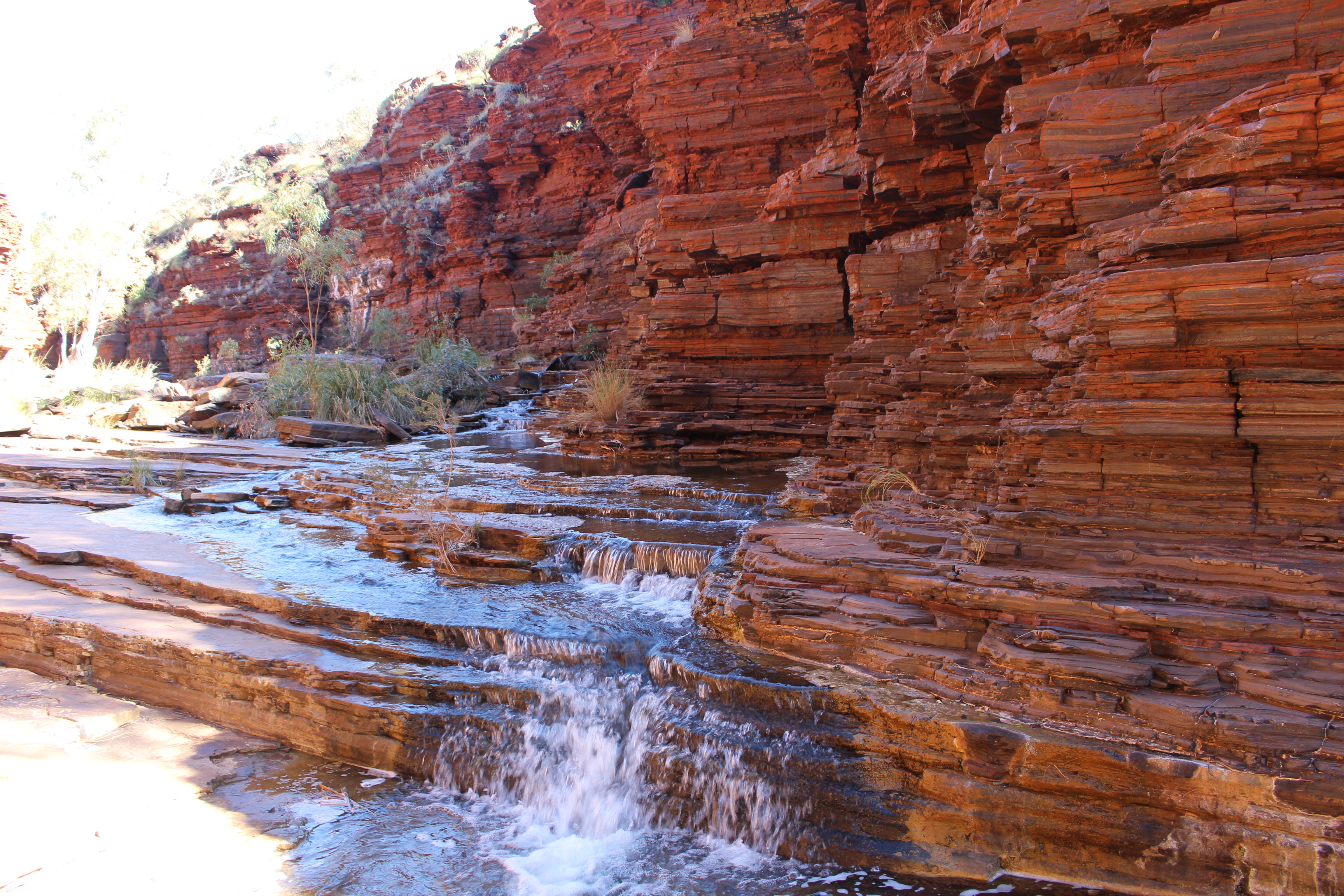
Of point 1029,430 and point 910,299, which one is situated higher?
point 910,299

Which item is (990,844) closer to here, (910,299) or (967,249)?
(967,249)

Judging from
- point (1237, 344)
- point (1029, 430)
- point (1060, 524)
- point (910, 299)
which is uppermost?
point (910, 299)

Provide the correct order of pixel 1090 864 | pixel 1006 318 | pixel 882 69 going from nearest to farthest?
pixel 1090 864, pixel 1006 318, pixel 882 69

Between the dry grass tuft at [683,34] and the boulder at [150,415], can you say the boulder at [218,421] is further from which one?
the dry grass tuft at [683,34]

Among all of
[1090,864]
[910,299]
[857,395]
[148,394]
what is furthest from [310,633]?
[148,394]

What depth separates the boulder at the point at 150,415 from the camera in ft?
48.8

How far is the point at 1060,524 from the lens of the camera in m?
4.20

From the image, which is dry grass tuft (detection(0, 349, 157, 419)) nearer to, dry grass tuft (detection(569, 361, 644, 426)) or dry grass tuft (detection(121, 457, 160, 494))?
dry grass tuft (detection(121, 457, 160, 494))

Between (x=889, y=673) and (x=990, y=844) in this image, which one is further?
(x=889, y=673)

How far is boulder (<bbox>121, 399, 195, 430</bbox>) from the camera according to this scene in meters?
14.9

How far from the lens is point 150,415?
1502cm

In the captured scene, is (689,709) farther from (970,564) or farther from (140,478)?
(140,478)

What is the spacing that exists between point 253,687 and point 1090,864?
4.38 metres

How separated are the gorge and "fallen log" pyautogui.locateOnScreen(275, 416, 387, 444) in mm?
4236
